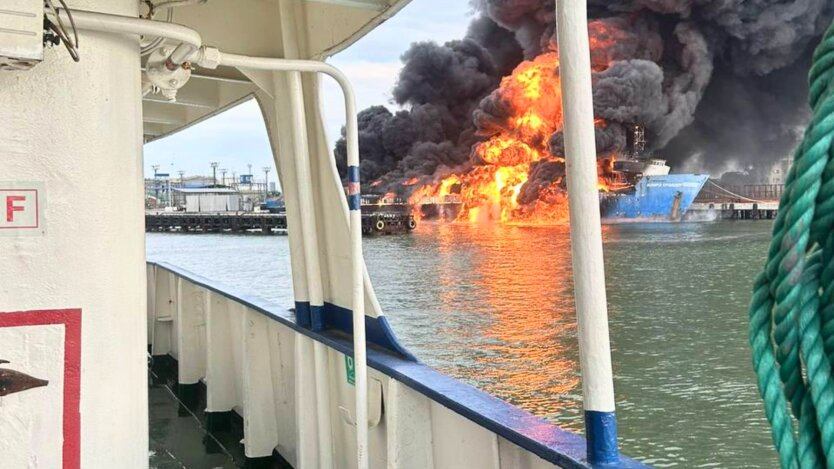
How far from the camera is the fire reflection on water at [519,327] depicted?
1272cm

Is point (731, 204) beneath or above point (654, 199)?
beneath

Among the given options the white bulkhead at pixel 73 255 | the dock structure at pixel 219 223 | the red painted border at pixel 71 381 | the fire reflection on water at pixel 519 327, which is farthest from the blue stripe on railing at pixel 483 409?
the dock structure at pixel 219 223

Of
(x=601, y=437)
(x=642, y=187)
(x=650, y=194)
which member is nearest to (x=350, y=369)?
(x=601, y=437)

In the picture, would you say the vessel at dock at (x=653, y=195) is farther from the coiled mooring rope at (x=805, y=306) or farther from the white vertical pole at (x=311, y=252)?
the coiled mooring rope at (x=805, y=306)

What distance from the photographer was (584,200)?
129 cm

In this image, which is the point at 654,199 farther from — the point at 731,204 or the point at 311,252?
the point at 311,252

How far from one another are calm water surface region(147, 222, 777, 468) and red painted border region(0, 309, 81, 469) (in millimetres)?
8750

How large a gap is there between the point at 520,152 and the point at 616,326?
43.2 meters

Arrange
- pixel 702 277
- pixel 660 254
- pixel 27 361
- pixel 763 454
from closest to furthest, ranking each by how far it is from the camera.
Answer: pixel 27 361
pixel 763 454
pixel 702 277
pixel 660 254

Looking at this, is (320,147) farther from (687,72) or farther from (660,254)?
(687,72)

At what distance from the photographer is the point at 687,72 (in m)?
53.4

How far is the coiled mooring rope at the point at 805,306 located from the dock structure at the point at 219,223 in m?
57.6

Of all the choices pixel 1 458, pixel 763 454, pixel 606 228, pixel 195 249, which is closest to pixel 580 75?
pixel 1 458

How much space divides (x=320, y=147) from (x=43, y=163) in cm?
168
